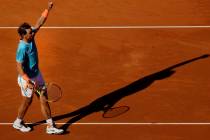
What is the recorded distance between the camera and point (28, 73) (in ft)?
39.9

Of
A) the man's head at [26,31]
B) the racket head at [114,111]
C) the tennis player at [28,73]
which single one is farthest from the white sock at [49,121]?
the man's head at [26,31]

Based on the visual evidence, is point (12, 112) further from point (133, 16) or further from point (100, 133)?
point (133, 16)

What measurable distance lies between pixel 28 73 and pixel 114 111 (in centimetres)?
224

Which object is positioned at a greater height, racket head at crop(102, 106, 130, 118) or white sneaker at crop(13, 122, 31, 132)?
white sneaker at crop(13, 122, 31, 132)

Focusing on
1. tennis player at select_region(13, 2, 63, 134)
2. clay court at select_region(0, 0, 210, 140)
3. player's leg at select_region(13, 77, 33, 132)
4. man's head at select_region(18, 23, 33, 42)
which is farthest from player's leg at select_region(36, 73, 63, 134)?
man's head at select_region(18, 23, 33, 42)

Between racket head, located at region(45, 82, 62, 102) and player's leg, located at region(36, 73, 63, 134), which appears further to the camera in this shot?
racket head, located at region(45, 82, 62, 102)

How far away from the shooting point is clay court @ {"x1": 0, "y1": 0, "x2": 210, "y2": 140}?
42.5 feet

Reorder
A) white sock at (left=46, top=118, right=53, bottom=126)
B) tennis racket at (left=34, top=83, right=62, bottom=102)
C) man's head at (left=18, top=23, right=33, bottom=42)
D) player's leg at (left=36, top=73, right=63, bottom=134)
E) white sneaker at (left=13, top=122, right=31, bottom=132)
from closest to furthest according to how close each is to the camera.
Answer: man's head at (left=18, top=23, right=33, bottom=42) < player's leg at (left=36, top=73, right=63, bottom=134) < white sock at (left=46, top=118, right=53, bottom=126) < white sneaker at (left=13, top=122, right=31, bottom=132) < tennis racket at (left=34, top=83, right=62, bottom=102)

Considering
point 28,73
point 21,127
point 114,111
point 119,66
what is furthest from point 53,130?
point 119,66

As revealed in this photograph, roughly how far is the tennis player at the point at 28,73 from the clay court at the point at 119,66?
0.24 meters

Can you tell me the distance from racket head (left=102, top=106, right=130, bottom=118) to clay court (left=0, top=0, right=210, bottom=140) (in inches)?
4.1

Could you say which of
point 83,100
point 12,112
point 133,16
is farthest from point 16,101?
point 133,16

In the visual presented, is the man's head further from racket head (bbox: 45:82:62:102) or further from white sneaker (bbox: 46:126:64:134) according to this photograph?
white sneaker (bbox: 46:126:64:134)

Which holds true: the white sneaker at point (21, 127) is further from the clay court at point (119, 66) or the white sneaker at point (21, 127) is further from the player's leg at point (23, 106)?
the clay court at point (119, 66)
